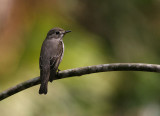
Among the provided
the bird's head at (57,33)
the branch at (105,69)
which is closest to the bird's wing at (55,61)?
the bird's head at (57,33)

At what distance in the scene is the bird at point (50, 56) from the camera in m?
5.40

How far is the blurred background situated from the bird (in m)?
0.26

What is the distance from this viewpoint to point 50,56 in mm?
6035

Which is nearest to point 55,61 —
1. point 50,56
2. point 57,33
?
point 50,56

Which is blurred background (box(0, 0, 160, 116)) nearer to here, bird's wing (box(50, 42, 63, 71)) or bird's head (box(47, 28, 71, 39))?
bird's head (box(47, 28, 71, 39))

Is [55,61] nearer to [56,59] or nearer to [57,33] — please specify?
[56,59]

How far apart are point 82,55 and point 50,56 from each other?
1020mm

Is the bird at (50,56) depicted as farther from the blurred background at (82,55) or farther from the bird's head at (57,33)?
the blurred background at (82,55)

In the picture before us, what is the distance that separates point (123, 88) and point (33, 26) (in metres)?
2.21

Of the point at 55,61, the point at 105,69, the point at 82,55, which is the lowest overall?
the point at 82,55

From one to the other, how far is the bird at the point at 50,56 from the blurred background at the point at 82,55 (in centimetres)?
26

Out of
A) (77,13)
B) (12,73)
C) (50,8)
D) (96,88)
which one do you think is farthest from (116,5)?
(12,73)

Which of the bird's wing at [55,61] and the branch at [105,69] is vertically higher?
the branch at [105,69]

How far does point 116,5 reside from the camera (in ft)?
28.5
